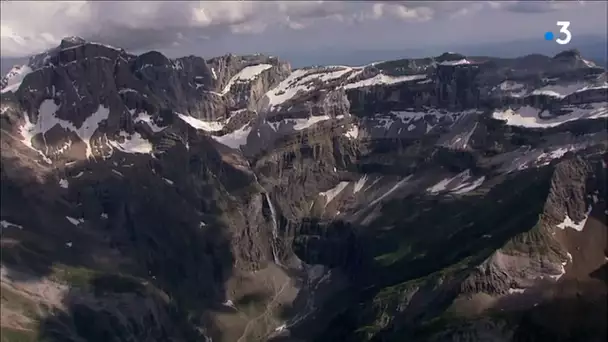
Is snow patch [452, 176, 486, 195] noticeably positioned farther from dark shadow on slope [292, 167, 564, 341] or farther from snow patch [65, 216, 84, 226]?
snow patch [65, 216, 84, 226]

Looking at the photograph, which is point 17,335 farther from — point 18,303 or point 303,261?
point 303,261

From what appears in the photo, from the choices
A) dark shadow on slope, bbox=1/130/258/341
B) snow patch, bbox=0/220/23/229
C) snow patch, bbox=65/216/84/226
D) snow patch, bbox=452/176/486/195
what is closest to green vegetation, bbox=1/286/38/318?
A: dark shadow on slope, bbox=1/130/258/341

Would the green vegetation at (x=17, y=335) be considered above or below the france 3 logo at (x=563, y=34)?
below

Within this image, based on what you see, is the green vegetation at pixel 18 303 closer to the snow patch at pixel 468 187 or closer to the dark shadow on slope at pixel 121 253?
the dark shadow on slope at pixel 121 253

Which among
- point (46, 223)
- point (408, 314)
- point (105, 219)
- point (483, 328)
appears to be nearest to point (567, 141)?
point (408, 314)

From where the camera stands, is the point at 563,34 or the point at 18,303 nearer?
the point at 563,34

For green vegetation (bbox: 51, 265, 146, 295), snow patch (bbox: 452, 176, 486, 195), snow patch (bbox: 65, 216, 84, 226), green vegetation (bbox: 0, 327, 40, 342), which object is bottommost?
green vegetation (bbox: 0, 327, 40, 342)

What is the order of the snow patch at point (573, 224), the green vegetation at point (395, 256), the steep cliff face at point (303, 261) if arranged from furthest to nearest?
1. the green vegetation at point (395, 256)
2. the steep cliff face at point (303, 261)
3. the snow patch at point (573, 224)

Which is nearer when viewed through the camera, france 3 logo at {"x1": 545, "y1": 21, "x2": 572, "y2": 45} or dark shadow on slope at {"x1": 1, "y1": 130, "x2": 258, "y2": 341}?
france 3 logo at {"x1": 545, "y1": 21, "x2": 572, "y2": 45}

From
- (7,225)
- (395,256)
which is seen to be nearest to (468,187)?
(395,256)

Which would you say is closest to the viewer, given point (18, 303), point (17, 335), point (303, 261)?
point (17, 335)

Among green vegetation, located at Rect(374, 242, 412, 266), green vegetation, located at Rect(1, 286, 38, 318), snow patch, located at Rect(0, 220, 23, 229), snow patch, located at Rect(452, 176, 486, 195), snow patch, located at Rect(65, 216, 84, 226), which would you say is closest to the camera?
green vegetation, located at Rect(1, 286, 38, 318)

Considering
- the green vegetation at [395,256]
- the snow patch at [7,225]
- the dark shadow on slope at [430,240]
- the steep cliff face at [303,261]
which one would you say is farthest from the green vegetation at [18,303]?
the green vegetation at [395,256]
